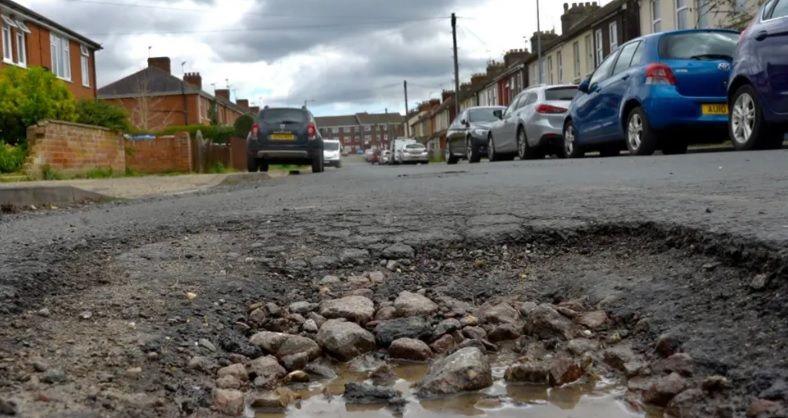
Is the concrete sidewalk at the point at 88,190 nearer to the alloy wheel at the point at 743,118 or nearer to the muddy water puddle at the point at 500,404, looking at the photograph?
the muddy water puddle at the point at 500,404

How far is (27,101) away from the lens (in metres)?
15.0

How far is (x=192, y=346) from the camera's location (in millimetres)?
2184

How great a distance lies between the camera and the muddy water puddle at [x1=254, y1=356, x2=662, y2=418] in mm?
1795

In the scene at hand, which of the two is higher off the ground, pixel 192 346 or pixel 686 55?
pixel 686 55

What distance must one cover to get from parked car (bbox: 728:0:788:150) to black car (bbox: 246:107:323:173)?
9.92m

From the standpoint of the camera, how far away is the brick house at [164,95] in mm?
50656

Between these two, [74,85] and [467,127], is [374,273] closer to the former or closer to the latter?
[467,127]

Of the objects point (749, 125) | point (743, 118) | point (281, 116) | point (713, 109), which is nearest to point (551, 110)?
point (713, 109)

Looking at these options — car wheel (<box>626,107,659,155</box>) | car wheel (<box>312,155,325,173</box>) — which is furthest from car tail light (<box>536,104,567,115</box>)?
car wheel (<box>312,155,325,173</box>)

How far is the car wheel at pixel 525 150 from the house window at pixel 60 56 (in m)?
22.2

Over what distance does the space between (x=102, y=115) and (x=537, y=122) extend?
10.9m

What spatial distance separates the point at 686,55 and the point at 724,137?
129 centimetres

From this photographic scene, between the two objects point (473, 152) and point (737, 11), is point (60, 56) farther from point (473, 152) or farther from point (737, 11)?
point (737, 11)

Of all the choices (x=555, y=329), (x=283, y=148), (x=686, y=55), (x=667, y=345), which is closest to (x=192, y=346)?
(x=555, y=329)
